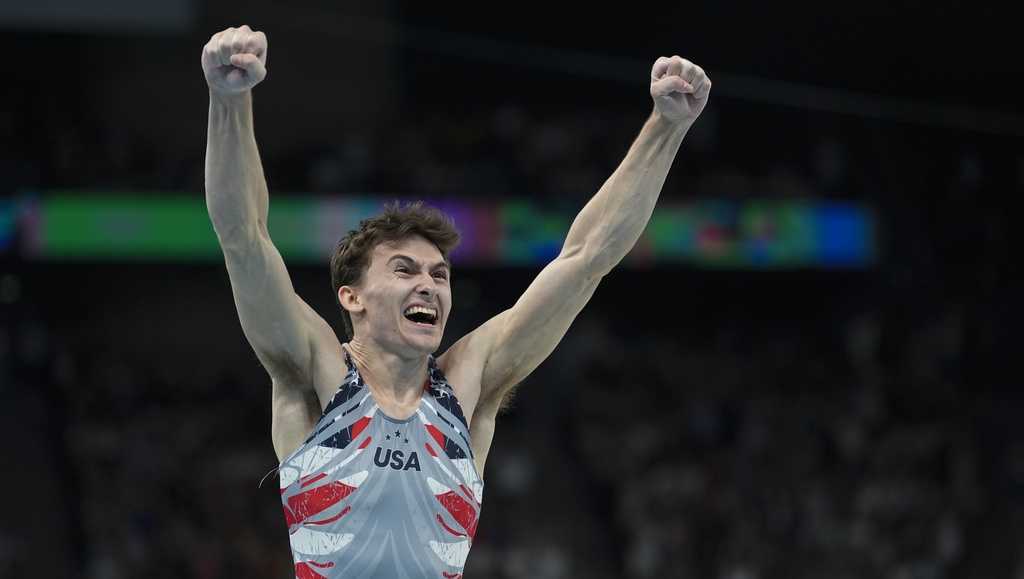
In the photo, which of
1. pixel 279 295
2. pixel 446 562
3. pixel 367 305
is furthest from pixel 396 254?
pixel 446 562

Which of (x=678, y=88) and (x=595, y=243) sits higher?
(x=678, y=88)

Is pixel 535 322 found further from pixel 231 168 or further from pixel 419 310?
pixel 231 168

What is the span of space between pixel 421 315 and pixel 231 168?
80 cm

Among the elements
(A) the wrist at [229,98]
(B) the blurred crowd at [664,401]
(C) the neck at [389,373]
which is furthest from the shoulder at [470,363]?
(B) the blurred crowd at [664,401]

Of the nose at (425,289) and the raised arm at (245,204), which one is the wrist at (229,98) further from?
the nose at (425,289)

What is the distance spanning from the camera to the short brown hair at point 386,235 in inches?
176

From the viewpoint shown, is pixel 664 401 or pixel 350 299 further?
→ pixel 664 401

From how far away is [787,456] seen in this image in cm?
1805

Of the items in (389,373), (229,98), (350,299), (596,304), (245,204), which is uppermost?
(596,304)

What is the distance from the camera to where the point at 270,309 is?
4152 mm

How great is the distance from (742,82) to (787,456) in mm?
5330

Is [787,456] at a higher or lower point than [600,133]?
lower

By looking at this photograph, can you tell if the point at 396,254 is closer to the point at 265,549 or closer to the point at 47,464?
the point at 265,549

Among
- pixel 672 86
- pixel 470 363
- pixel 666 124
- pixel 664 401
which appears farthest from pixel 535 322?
pixel 664 401
